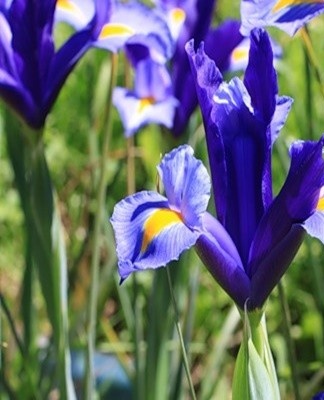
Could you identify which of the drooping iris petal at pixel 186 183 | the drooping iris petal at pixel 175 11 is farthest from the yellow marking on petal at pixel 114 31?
the drooping iris petal at pixel 186 183

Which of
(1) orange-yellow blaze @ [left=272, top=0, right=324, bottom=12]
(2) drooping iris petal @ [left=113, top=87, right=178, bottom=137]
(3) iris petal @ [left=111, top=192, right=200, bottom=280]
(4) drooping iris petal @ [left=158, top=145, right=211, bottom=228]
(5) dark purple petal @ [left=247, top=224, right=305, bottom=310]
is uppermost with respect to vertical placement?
(1) orange-yellow blaze @ [left=272, top=0, right=324, bottom=12]

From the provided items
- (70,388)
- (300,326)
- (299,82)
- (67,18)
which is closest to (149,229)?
(70,388)

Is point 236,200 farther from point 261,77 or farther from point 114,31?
point 114,31

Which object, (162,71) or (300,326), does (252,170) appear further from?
(300,326)

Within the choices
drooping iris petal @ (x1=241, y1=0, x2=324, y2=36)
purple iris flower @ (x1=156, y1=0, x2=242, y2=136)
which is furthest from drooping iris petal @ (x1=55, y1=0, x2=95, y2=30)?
drooping iris petal @ (x1=241, y1=0, x2=324, y2=36)

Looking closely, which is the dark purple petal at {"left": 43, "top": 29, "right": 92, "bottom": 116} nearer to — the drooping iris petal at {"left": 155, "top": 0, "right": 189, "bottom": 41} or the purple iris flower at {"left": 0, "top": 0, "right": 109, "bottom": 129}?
the purple iris flower at {"left": 0, "top": 0, "right": 109, "bottom": 129}

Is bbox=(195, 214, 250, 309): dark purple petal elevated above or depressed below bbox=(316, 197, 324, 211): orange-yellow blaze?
below

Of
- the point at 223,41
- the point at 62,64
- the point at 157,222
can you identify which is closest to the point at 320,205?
the point at 157,222
